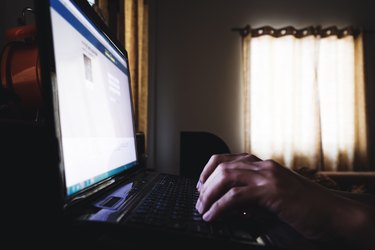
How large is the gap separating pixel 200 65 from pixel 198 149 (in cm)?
179

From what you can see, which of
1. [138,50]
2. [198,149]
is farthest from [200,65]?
[198,149]

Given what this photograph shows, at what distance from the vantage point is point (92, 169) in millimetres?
370

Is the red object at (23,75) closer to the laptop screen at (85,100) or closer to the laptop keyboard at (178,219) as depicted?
the laptop screen at (85,100)

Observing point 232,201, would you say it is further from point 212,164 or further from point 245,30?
point 245,30

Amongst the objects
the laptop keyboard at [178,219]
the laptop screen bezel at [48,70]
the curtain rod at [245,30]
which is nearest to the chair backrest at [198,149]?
the laptop keyboard at [178,219]

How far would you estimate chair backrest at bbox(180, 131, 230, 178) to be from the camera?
1377 millimetres

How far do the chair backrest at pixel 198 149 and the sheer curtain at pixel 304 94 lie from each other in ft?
5.30

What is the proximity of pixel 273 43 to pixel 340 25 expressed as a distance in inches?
37.6

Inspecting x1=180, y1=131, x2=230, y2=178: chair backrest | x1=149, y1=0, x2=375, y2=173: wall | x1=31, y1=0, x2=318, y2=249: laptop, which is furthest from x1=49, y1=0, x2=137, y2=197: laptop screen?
x1=149, y1=0, x2=375, y2=173: wall

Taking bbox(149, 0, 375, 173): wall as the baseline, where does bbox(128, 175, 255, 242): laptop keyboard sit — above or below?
below

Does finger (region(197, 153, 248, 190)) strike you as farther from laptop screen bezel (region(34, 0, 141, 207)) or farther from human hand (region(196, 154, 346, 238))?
laptop screen bezel (region(34, 0, 141, 207))

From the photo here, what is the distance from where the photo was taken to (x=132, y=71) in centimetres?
199

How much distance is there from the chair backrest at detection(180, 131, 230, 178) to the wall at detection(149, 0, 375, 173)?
1.46 metres

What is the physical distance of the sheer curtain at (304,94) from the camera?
290 centimetres
